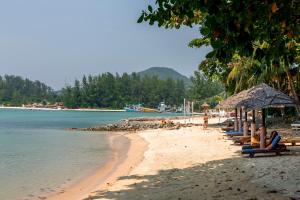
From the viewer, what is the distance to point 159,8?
21.8ft

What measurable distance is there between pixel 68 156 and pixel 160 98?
16717 cm

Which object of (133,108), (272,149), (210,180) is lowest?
(210,180)

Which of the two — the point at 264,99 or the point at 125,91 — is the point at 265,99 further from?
the point at 125,91

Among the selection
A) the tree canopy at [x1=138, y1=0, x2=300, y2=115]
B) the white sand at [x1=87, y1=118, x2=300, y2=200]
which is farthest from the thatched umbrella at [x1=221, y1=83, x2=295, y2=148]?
the tree canopy at [x1=138, y1=0, x2=300, y2=115]

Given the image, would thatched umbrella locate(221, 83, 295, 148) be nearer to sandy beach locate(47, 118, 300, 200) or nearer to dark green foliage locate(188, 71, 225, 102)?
sandy beach locate(47, 118, 300, 200)

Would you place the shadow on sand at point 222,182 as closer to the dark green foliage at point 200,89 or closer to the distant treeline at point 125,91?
the dark green foliage at point 200,89

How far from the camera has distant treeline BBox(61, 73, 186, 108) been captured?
19075cm

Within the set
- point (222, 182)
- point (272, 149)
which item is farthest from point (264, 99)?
point (222, 182)

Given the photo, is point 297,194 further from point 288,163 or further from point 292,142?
point 292,142

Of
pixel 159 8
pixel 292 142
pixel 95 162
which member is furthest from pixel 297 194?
pixel 95 162

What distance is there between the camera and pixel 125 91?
194 m

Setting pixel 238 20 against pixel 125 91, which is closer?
pixel 238 20

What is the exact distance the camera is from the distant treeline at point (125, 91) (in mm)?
190750

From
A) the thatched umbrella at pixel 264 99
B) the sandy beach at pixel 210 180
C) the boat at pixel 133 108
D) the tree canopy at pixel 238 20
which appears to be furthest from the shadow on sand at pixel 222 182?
the boat at pixel 133 108
